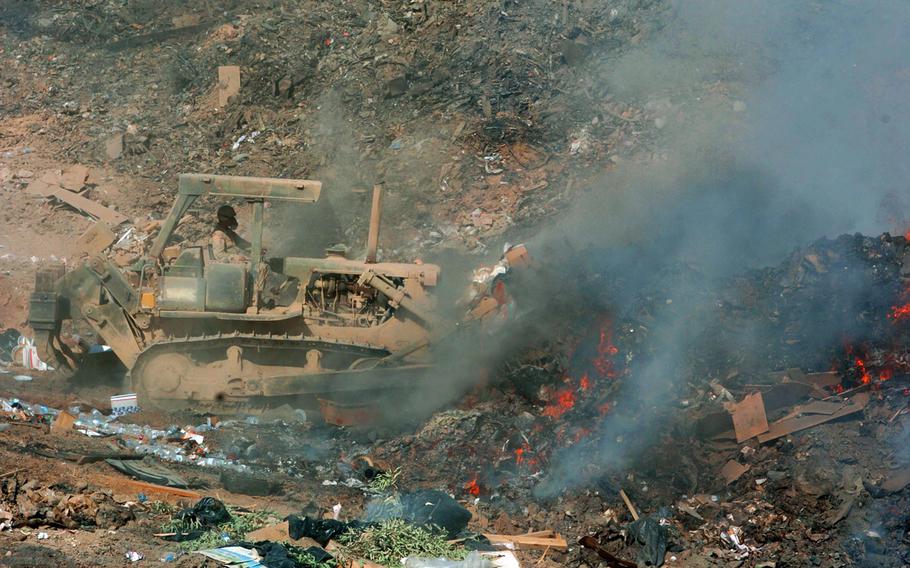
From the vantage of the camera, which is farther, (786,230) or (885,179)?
(885,179)

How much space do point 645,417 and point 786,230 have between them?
16.5 feet

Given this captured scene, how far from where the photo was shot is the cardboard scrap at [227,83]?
16656 millimetres

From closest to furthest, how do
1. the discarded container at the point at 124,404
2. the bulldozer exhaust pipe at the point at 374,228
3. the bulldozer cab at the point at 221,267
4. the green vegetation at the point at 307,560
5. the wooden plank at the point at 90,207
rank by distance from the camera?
the green vegetation at the point at 307,560 < the bulldozer cab at the point at 221,267 < the discarded container at the point at 124,404 < the bulldozer exhaust pipe at the point at 374,228 < the wooden plank at the point at 90,207

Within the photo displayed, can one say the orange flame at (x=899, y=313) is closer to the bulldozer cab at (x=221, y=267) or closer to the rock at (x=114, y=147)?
the bulldozer cab at (x=221, y=267)

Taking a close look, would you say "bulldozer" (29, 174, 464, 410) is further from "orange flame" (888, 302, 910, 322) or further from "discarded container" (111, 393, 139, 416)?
"orange flame" (888, 302, 910, 322)

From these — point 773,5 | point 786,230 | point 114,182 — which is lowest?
point 114,182

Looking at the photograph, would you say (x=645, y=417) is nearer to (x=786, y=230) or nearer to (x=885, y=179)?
(x=786, y=230)

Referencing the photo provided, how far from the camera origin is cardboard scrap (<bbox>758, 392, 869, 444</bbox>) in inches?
348

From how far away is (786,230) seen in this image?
13.0 meters

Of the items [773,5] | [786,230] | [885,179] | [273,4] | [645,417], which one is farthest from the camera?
[273,4]

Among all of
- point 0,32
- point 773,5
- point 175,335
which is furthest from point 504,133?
point 0,32

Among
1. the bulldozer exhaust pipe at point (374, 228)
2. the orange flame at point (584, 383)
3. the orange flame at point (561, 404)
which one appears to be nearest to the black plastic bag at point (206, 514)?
the bulldozer exhaust pipe at point (374, 228)

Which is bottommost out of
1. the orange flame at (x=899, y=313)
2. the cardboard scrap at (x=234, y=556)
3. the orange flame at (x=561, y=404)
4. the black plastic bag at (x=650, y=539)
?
the orange flame at (x=561, y=404)

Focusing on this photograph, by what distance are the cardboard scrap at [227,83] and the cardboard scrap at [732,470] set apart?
37.3 ft
